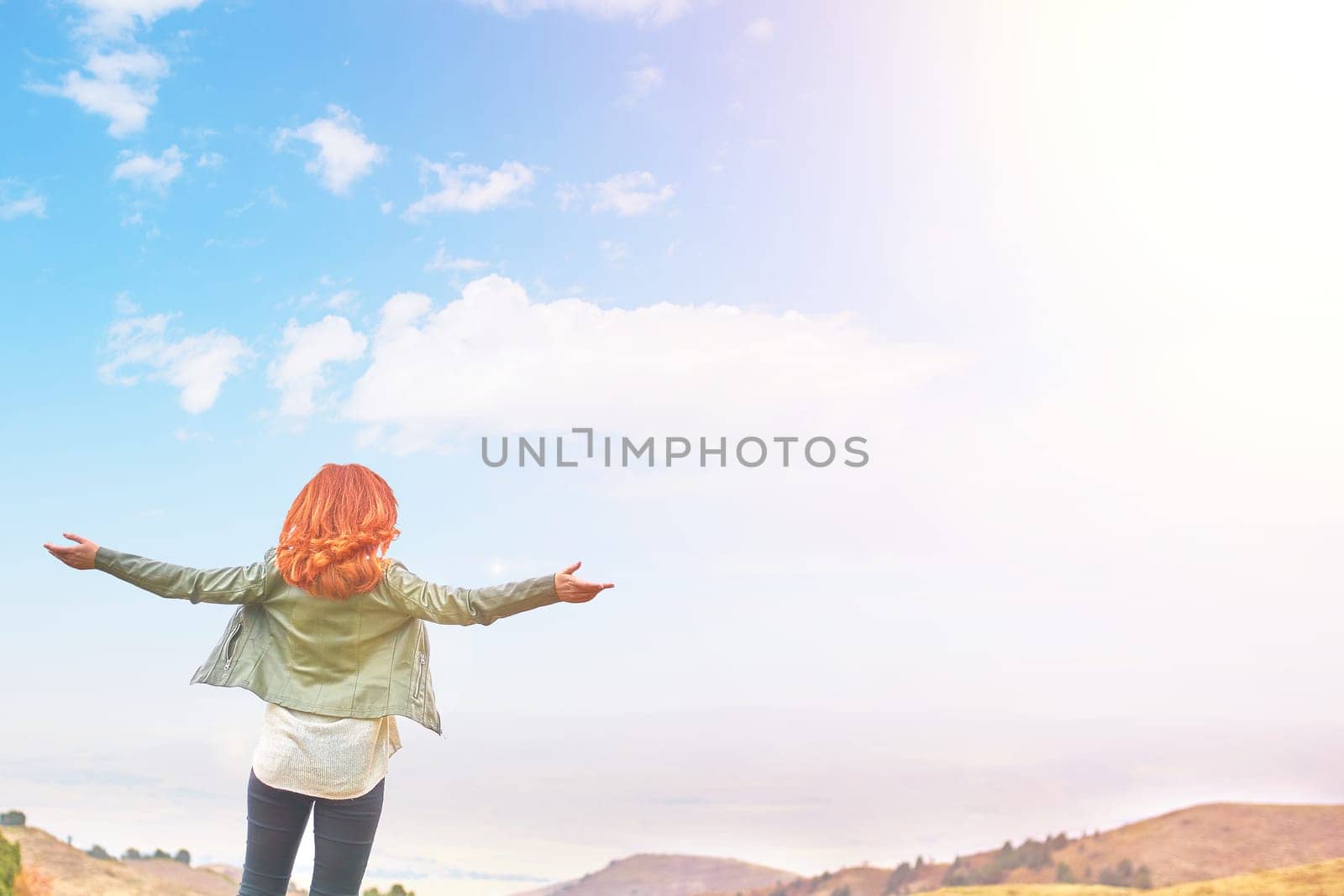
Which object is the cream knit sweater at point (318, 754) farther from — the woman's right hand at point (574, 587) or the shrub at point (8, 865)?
the shrub at point (8, 865)

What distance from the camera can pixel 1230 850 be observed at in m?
7.82

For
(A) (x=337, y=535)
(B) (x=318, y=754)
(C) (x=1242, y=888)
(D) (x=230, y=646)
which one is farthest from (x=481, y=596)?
(C) (x=1242, y=888)

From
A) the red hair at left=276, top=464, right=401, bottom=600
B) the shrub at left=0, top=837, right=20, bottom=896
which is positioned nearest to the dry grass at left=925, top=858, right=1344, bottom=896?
the red hair at left=276, top=464, right=401, bottom=600

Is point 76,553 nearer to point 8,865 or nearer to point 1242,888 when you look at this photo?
point 8,865

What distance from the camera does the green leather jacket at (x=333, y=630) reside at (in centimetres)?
352

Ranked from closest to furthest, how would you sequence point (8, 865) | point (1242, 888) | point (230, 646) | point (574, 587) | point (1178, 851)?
point (574, 587) < point (230, 646) < point (8, 865) < point (1242, 888) < point (1178, 851)

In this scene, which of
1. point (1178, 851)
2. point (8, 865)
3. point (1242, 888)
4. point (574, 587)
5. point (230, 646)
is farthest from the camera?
point (1178, 851)

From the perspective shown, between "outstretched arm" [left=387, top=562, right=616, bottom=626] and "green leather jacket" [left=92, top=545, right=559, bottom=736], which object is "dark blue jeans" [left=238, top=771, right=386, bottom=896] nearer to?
"green leather jacket" [left=92, top=545, right=559, bottom=736]

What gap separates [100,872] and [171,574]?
16.8 feet

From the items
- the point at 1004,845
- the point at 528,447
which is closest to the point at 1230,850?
the point at 1004,845

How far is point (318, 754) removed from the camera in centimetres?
344

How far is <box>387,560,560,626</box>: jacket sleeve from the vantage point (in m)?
3.48

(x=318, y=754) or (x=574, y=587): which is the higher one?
(x=574, y=587)

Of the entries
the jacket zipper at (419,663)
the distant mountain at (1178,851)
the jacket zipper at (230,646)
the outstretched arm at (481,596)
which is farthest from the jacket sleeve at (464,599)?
the distant mountain at (1178,851)
